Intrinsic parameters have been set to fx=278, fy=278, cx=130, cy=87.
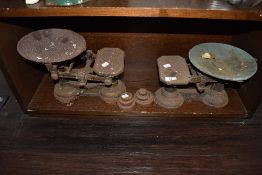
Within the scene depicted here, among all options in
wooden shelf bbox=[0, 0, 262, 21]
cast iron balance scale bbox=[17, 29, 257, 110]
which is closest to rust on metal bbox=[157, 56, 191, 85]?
cast iron balance scale bbox=[17, 29, 257, 110]

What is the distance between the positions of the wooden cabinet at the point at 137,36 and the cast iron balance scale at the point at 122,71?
0.06 m

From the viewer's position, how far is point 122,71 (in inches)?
57.6

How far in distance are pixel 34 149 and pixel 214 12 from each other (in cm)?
109

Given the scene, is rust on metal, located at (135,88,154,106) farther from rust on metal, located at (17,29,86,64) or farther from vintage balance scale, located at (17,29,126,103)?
rust on metal, located at (17,29,86,64)

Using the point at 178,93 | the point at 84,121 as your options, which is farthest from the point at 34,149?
the point at 178,93

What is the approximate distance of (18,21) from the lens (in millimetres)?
1517

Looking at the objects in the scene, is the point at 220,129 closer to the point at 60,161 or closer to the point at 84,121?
the point at 84,121

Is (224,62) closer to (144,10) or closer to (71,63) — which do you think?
(144,10)

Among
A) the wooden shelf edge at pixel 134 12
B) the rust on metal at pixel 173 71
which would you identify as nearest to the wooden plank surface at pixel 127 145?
the rust on metal at pixel 173 71

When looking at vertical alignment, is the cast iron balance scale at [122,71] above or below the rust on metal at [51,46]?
below

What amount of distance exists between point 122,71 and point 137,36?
1.43 ft

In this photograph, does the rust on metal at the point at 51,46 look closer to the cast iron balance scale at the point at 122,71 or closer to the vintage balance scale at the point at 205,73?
the cast iron balance scale at the point at 122,71

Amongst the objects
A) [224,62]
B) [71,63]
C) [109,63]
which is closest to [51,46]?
[71,63]

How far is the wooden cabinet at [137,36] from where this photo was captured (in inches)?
46.8
